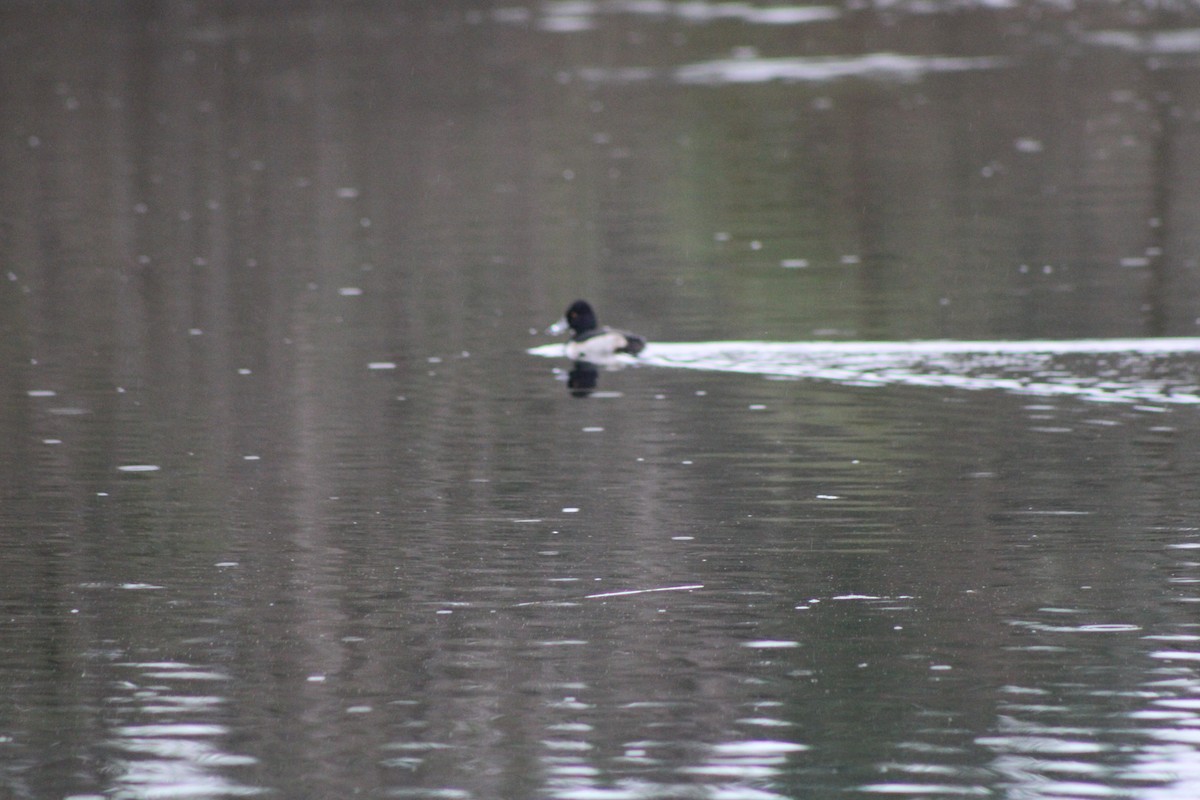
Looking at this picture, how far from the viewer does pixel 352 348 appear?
22578mm

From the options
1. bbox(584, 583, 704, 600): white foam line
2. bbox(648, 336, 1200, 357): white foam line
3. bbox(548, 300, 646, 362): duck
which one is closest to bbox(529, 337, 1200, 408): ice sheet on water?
bbox(648, 336, 1200, 357): white foam line

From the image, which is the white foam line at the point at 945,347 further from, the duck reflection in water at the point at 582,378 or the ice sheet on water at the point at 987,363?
the duck reflection in water at the point at 582,378

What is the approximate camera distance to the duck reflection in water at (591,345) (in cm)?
2181

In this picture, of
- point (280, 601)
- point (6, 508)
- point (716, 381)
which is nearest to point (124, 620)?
point (280, 601)

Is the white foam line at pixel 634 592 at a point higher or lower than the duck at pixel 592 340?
lower

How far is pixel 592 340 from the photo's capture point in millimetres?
22141

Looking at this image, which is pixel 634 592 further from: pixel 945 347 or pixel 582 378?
pixel 945 347

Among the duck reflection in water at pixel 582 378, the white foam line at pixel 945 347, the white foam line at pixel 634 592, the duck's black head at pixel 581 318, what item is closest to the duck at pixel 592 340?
the duck's black head at pixel 581 318

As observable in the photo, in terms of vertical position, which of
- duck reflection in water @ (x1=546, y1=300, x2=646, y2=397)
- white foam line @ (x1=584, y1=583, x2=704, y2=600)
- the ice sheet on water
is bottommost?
white foam line @ (x1=584, y1=583, x2=704, y2=600)

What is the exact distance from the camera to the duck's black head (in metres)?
22.5

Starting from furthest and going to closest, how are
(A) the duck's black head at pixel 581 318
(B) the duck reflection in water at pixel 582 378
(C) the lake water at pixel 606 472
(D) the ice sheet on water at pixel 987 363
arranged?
(A) the duck's black head at pixel 581 318
(B) the duck reflection in water at pixel 582 378
(D) the ice sheet on water at pixel 987 363
(C) the lake water at pixel 606 472

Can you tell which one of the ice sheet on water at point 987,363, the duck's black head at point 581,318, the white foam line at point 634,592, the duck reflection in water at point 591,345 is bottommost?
the white foam line at point 634,592

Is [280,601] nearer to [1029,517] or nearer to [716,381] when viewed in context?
[1029,517]

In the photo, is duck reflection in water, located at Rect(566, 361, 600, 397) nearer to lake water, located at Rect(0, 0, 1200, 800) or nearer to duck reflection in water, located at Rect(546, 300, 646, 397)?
duck reflection in water, located at Rect(546, 300, 646, 397)
